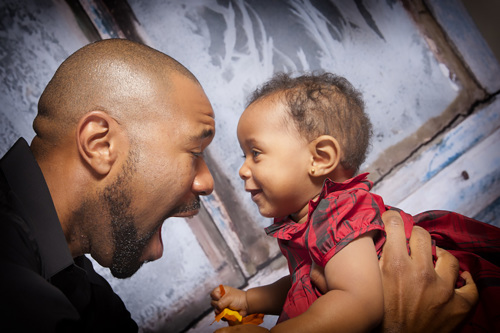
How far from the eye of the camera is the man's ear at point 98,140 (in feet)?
4.23

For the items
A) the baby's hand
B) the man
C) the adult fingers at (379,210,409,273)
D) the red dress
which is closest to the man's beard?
the man

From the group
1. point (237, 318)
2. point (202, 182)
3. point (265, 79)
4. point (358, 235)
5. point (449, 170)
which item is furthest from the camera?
point (449, 170)

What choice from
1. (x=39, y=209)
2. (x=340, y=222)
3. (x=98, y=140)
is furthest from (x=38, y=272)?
(x=340, y=222)

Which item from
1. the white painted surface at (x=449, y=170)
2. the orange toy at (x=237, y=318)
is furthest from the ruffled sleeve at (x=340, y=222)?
the white painted surface at (x=449, y=170)

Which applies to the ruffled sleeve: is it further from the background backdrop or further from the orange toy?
the background backdrop

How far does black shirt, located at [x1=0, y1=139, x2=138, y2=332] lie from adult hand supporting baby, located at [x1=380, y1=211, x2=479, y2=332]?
96cm

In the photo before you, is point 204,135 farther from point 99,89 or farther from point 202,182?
point 99,89

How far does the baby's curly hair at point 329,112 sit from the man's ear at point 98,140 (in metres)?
0.61

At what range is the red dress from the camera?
46.6 inches

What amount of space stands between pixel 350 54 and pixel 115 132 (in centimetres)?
163

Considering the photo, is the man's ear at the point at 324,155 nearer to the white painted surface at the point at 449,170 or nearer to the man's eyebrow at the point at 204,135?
the man's eyebrow at the point at 204,135

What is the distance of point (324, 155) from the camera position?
142 cm

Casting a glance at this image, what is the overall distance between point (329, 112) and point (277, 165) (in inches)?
11.4

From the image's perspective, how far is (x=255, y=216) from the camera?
2221 millimetres
